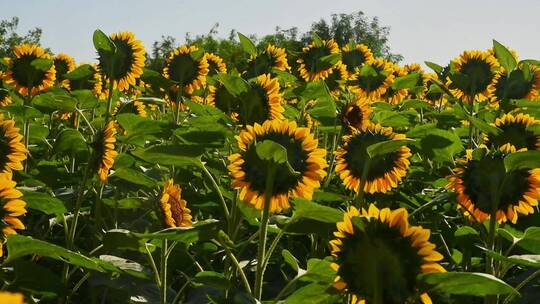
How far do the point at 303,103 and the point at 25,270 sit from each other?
194cm

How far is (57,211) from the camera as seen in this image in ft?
7.31

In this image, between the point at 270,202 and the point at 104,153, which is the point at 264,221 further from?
the point at 104,153

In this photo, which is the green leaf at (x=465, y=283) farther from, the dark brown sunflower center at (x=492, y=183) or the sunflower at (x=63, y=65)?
the sunflower at (x=63, y=65)

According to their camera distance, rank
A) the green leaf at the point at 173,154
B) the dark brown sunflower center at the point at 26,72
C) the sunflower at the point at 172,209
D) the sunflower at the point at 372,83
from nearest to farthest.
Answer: the green leaf at the point at 173,154, the sunflower at the point at 172,209, the dark brown sunflower center at the point at 26,72, the sunflower at the point at 372,83

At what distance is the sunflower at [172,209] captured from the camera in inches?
93.1

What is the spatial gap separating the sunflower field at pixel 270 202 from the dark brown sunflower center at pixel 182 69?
0.04 feet

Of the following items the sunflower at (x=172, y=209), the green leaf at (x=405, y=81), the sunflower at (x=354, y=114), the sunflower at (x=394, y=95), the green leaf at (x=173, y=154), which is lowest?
the sunflower at (x=172, y=209)

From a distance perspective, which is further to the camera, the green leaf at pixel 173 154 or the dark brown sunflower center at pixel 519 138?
the dark brown sunflower center at pixel 519 138

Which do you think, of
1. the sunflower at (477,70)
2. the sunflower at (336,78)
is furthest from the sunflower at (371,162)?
the sunflower at (336,78)

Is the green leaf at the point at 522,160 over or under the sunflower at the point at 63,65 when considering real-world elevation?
under

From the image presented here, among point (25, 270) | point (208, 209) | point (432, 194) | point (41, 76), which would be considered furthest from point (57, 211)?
point (41, 76)

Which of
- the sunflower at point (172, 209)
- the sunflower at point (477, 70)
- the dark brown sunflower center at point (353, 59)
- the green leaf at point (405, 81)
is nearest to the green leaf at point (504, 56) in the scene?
the sunflower at point (477, 70)

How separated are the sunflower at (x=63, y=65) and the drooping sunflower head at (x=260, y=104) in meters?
3.19

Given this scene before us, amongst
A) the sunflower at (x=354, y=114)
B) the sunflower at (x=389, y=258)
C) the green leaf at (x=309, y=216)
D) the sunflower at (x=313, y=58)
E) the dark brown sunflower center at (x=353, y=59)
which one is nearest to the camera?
the sunflower at (x=389, y=258)
